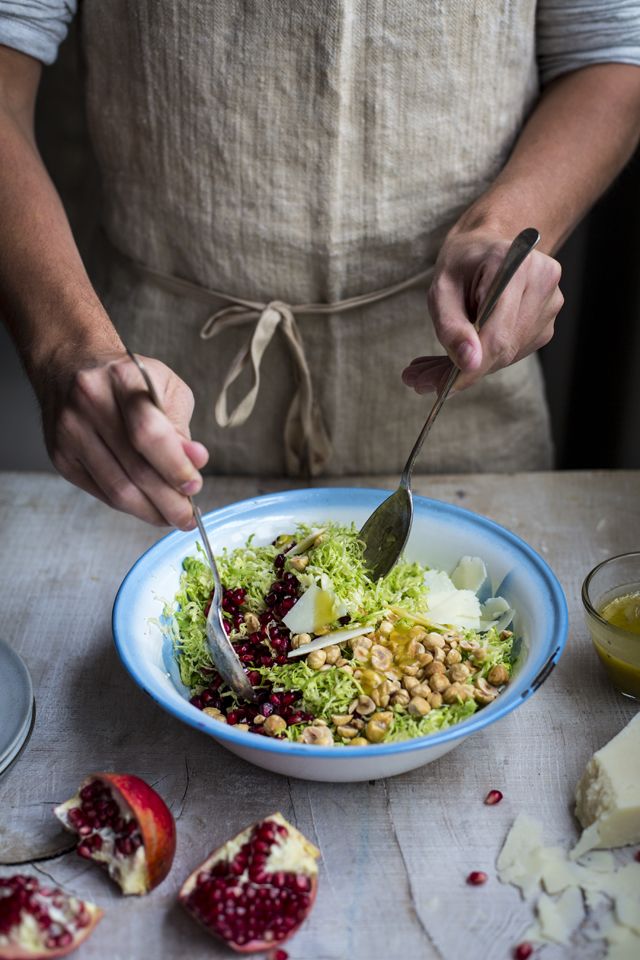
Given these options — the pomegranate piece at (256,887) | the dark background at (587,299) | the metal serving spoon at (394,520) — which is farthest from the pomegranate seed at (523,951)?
the dark background at (587,299)

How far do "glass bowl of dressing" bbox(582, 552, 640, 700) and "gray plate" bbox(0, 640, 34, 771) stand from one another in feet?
3.04

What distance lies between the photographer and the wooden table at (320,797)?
93cm

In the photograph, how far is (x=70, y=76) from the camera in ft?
9.57

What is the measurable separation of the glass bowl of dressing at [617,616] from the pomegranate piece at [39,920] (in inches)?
33.3

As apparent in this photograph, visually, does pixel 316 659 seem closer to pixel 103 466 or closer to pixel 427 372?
pixel 103 466

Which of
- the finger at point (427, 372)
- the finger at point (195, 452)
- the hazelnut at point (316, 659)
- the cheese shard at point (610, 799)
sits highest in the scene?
the finger at point (195, 452)

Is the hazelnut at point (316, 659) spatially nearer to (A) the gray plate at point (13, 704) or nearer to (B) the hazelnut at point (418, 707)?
(B) the hazelnut at point (418, 707)

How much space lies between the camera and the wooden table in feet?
3.04

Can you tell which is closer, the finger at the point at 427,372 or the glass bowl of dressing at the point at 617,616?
the glass bowl of dressing at the point at 617,616

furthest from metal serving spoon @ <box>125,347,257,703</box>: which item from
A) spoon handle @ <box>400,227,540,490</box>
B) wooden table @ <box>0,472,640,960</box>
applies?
spoon handle @ <box>400,227,540,490</box>

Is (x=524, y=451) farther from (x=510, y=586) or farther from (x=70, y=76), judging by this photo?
(x=70, y=76)

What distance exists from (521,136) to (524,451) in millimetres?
863

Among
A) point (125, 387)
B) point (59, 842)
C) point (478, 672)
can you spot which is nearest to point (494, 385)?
point (478, 672)

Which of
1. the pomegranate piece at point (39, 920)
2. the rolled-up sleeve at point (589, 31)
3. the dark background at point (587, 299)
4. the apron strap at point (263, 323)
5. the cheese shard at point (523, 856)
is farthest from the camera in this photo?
the dark background at point (587, 299)
